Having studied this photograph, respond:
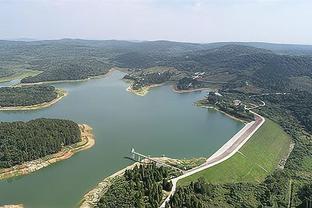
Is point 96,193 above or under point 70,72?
above

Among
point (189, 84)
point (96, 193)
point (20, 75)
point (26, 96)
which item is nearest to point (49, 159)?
point (96, 193)

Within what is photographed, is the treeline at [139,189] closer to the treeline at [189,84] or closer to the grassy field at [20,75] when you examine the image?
the treeline at [189,84]

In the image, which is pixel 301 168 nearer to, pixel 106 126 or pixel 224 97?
pixel 106 126

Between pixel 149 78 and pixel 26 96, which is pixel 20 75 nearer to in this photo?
pixel 149 78

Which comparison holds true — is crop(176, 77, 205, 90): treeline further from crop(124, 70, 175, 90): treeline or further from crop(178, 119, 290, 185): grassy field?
crop(178, 119, 290, 185): grassy field

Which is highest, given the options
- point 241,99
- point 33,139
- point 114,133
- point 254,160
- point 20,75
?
point 33,139

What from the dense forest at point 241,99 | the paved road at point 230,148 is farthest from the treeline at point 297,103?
the paved road at point 230,148

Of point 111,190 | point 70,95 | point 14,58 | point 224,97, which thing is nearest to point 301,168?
point 111,190
